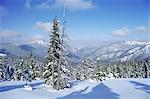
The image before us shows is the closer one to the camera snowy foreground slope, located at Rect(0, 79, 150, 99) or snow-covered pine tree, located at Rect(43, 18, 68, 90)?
snowy foreground slope, located at Rect(0, 79, 150, 99)

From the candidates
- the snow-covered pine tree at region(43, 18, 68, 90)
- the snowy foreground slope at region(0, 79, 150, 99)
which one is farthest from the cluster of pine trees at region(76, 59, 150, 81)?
the snow-covered pine tree at region(43, 18, 68, 90)

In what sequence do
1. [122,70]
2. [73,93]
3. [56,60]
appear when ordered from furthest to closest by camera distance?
1. [122,70]
2. [56,60]
3. [73,93]

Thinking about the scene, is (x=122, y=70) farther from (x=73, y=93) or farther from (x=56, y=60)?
(x=73, y=93)

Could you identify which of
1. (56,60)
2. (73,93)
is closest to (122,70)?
(56,60)

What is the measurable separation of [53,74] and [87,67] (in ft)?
129

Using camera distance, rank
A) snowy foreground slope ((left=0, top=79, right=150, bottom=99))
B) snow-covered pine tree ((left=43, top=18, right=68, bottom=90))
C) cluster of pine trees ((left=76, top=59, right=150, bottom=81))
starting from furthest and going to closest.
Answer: cluster of pine trees ((left=76, top=59, right=150, bottom=81)) < snow-covered pine tree ((left=43, top=18, right=68, bottom=90)) < snowy foreground slope ((left=0, top=79, right=150, bottom=99))

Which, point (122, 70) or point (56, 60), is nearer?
point (56, 60)

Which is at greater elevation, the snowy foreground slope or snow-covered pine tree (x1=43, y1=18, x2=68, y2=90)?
snow-covered pine tree (x1=43, y1=18, x2=68, y2=90)

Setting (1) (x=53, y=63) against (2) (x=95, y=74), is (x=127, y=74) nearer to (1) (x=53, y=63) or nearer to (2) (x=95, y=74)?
(2) (x=95, y=74)

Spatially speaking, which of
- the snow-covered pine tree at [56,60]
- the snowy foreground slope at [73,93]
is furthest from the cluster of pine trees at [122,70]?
the snow-covered pine tree at [56,60]

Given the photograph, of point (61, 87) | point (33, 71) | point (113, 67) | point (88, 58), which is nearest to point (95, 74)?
point (88, 58)

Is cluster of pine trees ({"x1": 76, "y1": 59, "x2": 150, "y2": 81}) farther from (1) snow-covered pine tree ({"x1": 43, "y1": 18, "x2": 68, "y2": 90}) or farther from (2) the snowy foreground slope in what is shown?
(1) snow-covered pine tree ({"x1": 43, "y1": 18, "x2": 68, "y2": 90})

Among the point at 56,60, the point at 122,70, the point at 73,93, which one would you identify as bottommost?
the point at 73,93

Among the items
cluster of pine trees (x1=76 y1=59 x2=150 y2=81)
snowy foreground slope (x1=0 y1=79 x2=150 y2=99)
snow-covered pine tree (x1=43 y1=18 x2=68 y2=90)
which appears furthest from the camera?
cluster of pine trees (x1=76 y1=59 x2=150 y2=81)
